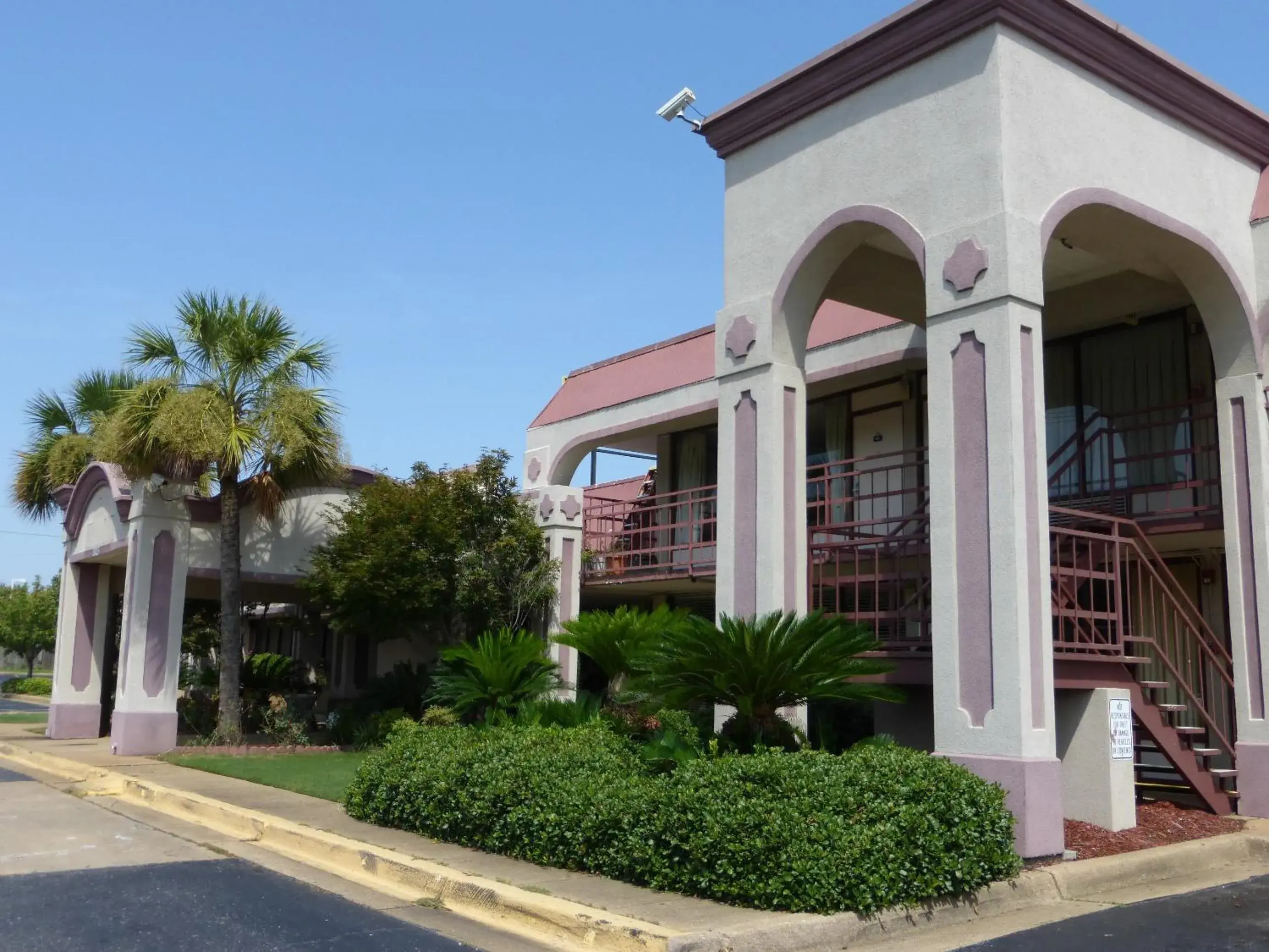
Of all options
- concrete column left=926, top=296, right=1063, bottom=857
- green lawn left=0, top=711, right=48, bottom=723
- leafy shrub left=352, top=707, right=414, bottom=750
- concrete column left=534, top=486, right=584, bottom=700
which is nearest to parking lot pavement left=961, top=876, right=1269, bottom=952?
concrete column left=926, top=296, right=1063, bottom=857

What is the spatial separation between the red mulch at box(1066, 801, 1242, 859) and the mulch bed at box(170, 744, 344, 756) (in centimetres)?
1296

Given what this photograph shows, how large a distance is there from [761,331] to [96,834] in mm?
8072

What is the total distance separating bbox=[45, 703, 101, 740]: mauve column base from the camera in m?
24.1

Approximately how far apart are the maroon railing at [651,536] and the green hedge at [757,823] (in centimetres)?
858

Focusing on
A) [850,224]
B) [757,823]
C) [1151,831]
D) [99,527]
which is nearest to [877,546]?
[850,224]

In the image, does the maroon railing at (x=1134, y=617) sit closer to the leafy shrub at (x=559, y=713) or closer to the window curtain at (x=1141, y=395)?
the window curtain at (x=1141, y=395)

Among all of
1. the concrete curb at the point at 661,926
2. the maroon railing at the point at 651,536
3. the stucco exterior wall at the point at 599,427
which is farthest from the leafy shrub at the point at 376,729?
the concrete curb at the point at 661,926

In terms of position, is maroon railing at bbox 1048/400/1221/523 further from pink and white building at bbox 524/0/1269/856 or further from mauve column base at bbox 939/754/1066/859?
mauve column base at bbox 939/754/1066/859

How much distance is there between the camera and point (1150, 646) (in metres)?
14.3

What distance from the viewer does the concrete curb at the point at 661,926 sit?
23.0 feet

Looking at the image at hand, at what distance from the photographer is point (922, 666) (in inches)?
435

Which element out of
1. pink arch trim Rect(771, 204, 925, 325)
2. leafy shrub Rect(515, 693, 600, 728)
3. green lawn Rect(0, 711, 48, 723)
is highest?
pink arch trim Rect(771, 204, 925, 325)

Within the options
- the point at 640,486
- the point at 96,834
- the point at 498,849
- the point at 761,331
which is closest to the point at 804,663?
the point at 498,849

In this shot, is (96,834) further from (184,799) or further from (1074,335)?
(1074,335)
